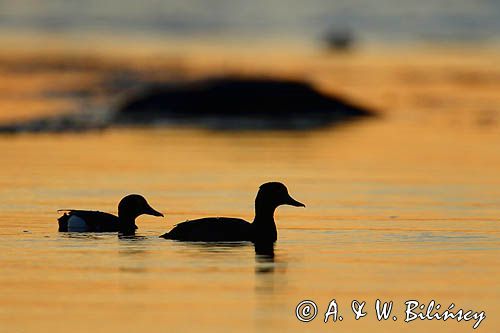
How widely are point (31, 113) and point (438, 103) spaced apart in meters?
9.81

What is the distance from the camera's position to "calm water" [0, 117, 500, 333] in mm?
12469

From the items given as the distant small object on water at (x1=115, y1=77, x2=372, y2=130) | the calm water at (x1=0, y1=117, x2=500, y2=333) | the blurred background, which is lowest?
the calm water at (x1=0, y1=117, x2=500, y2=333)

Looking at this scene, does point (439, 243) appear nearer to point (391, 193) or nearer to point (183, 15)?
point (391, 193)

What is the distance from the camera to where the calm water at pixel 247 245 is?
12469 mm

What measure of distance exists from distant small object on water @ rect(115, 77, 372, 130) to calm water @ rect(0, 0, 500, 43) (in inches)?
973

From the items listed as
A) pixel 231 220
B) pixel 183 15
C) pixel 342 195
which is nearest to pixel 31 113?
pixel 342 195

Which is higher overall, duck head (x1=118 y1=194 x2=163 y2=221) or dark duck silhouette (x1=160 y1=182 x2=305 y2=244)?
duck head (x1=118 y1=194 x2=163 y2=221)

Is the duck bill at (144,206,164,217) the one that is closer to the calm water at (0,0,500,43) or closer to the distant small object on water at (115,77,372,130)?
the distant small object on water at (115,77,372,130)

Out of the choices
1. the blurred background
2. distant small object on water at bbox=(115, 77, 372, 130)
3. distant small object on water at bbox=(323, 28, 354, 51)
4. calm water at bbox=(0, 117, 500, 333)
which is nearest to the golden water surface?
calm water at bbox=(0, 117, 500, 333)

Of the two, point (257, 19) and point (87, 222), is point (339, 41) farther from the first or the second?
point (87, 222)

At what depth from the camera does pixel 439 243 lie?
16.1 m

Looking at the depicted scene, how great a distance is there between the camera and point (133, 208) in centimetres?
1759

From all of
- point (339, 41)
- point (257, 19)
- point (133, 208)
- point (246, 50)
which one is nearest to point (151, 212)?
point (133, 208)

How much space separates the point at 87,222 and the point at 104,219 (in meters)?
0.24
